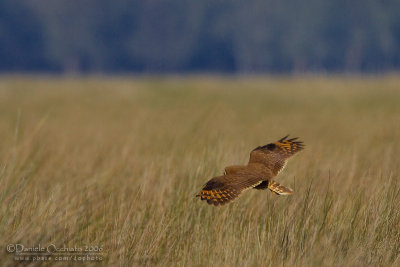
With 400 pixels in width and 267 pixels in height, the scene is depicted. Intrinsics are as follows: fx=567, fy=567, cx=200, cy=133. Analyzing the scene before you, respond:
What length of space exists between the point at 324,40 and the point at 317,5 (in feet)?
41.3

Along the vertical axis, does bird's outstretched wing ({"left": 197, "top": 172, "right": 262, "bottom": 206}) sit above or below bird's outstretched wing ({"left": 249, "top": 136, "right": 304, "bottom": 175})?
below

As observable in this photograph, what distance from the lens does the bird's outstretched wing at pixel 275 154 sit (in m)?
3.28

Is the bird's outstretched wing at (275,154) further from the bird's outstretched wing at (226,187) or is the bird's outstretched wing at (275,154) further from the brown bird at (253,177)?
the bird's outstretched wing at (226,187)

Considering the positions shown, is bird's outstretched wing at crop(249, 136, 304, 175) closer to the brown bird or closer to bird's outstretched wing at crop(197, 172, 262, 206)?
the brown bird

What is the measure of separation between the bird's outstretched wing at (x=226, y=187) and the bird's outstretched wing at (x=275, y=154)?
11.9 inches

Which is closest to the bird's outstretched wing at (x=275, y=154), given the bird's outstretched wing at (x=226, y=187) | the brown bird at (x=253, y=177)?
the brown bird at (x=253, y=177)

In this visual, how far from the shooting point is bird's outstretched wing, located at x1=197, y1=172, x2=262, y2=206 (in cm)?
282

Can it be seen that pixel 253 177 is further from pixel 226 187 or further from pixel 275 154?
pixel 275 154

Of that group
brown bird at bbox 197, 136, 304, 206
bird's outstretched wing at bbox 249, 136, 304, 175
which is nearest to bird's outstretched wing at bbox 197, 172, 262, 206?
brown bird at bbox 197, 136, 304, 206

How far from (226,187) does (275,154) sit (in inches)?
24.5

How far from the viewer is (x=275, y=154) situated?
→ 3393mm

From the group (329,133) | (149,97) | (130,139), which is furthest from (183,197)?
(149,97)

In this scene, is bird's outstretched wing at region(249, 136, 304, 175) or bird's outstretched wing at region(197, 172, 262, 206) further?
Result: bird's outstretched wing at region(249, 136, 304, 175)

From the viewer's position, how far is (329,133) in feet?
32.7
